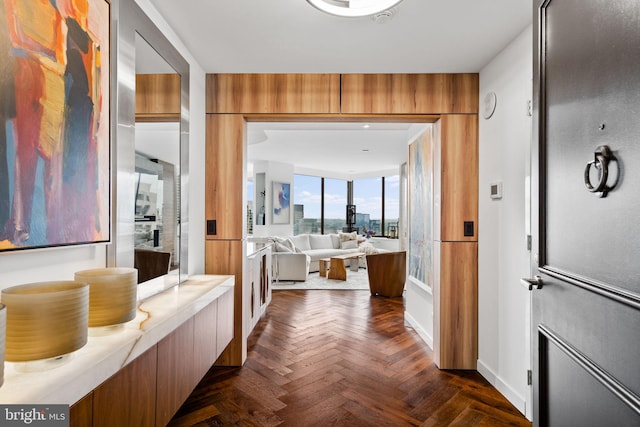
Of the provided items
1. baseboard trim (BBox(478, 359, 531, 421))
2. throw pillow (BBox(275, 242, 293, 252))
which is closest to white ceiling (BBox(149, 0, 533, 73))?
baseboard trim (BBox(478, 359, 531, 421))

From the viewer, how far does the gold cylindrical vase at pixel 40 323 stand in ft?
2.98

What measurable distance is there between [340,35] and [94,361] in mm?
2153

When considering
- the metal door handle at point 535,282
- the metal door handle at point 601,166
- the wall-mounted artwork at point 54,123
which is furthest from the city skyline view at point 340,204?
the metal door handle at point 601,166

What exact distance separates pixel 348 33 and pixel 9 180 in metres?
1.93

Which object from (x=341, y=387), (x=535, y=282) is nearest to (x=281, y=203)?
(x=341, y=387)

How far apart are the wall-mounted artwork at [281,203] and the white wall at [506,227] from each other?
578 centimetres

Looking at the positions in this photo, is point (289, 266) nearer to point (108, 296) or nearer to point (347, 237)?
point (347, 237)

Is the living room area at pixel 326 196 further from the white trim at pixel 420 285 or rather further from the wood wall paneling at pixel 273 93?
the white trim at pixel 420 285

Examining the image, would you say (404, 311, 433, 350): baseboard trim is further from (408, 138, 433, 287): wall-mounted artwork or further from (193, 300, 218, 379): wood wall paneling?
(193, 300, 218, 379): wood wall paneling

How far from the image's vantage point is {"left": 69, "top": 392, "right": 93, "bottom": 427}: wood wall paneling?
0.90 metres

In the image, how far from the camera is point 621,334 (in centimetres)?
80

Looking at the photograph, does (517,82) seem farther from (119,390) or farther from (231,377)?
(231,377)

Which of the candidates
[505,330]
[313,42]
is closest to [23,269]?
[313,42]

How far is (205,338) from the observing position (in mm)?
1958
